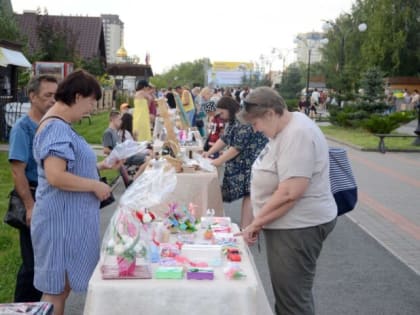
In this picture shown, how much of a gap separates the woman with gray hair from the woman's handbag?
604mm

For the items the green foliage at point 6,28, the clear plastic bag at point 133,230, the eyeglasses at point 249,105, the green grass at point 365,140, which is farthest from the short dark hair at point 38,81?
the green foliage at point 6,28

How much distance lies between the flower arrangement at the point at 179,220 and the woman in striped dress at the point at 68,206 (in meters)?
0.77

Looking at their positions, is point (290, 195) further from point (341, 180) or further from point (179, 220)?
point (179, 220)

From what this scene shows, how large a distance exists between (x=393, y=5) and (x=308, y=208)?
141 ft

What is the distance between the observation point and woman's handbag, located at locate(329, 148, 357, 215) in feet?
13.9

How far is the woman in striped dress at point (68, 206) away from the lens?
347cm

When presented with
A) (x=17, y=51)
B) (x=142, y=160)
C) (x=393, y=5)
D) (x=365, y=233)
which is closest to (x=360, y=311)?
(x=365, y=233)

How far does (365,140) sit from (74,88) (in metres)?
18.9

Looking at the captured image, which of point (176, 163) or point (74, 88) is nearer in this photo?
point (74, 88)

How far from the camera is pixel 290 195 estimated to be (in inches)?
134

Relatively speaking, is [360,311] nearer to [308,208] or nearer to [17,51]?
[308,208]

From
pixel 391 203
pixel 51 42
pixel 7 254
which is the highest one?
pixel 51 42

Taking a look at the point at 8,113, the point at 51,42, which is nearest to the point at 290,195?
Result: the point at 8,113

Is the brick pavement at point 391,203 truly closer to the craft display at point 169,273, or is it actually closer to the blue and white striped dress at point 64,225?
the craft display at point 169,273
